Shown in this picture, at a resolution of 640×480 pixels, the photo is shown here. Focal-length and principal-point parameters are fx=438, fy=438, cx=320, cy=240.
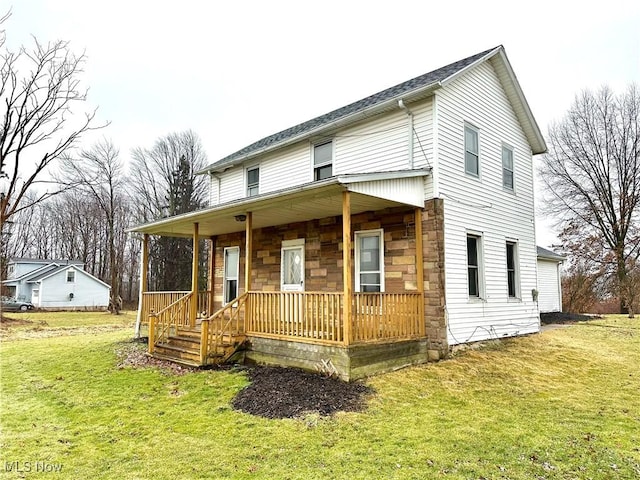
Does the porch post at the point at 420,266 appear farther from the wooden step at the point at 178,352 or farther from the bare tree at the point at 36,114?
the bare tree at the point at 36,114

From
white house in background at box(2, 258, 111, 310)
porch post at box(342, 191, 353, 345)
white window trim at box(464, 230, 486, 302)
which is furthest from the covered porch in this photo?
white house in background at box(2, 258, 111, 310)

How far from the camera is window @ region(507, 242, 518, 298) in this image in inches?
467

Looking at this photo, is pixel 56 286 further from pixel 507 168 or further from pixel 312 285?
pixel 507 168

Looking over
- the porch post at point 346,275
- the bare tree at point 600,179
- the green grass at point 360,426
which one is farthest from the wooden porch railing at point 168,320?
the bare tree at point 600,179

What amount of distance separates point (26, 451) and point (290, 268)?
7.60m

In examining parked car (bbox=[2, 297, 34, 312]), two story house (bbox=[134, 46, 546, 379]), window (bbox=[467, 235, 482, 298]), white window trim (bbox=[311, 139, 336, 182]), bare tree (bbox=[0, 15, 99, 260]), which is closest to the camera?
two story house (bbox=[134, 46, 546, 379])

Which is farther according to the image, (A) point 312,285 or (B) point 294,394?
(A) point 312,285

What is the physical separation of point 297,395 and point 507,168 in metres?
8.90

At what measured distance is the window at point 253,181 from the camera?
13.9 m

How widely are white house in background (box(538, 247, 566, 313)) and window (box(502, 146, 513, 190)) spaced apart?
995 cm

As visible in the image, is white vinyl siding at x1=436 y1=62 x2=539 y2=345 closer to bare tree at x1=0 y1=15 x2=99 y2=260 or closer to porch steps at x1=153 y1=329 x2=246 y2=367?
porch steps at x1=153 y1=329 x2=246 y2=367

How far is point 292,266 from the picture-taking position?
11.8m

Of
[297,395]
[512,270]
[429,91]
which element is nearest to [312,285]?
[297,395]

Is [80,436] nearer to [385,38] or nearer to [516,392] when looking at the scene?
[516,392]
